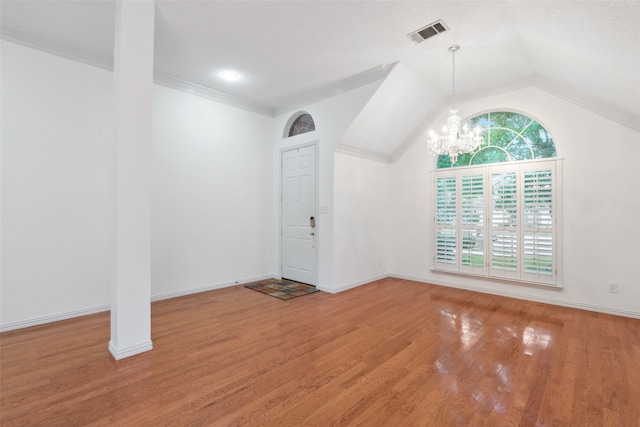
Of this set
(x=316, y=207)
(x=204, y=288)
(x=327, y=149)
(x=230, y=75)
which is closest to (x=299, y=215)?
(x=316, y=207)

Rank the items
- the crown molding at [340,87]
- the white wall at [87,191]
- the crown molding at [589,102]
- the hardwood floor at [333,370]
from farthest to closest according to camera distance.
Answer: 1. the crown molding at [340,87]
2. the crown molding at [589,102]
3. the white wall at [87,191]
4. the hardwood floor at [333,370]

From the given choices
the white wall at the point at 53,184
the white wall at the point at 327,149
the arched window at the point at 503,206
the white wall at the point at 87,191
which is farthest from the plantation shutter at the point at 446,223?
the white wall at the point at 53,184

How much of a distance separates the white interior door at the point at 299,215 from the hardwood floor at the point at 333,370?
53.5 inches

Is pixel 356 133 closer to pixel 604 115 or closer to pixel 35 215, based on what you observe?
pixel 604 115

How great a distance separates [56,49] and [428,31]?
4276 millimetres

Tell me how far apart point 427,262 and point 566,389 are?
10.7 feet

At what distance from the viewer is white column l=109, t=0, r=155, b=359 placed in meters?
2.49

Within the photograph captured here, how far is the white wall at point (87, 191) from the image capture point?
10.4 ft

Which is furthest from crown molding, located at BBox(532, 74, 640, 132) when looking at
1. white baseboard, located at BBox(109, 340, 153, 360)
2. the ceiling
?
white baseboard, located at BBox(109, 340, 153, 360)

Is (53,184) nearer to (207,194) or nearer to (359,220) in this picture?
(207,194)

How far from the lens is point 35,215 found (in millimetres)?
3256

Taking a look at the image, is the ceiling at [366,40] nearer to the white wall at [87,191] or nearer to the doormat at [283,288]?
the white wall at [87,191]

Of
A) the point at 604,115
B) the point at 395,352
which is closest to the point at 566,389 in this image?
the point at 395,352

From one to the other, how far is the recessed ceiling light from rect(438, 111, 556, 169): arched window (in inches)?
152
